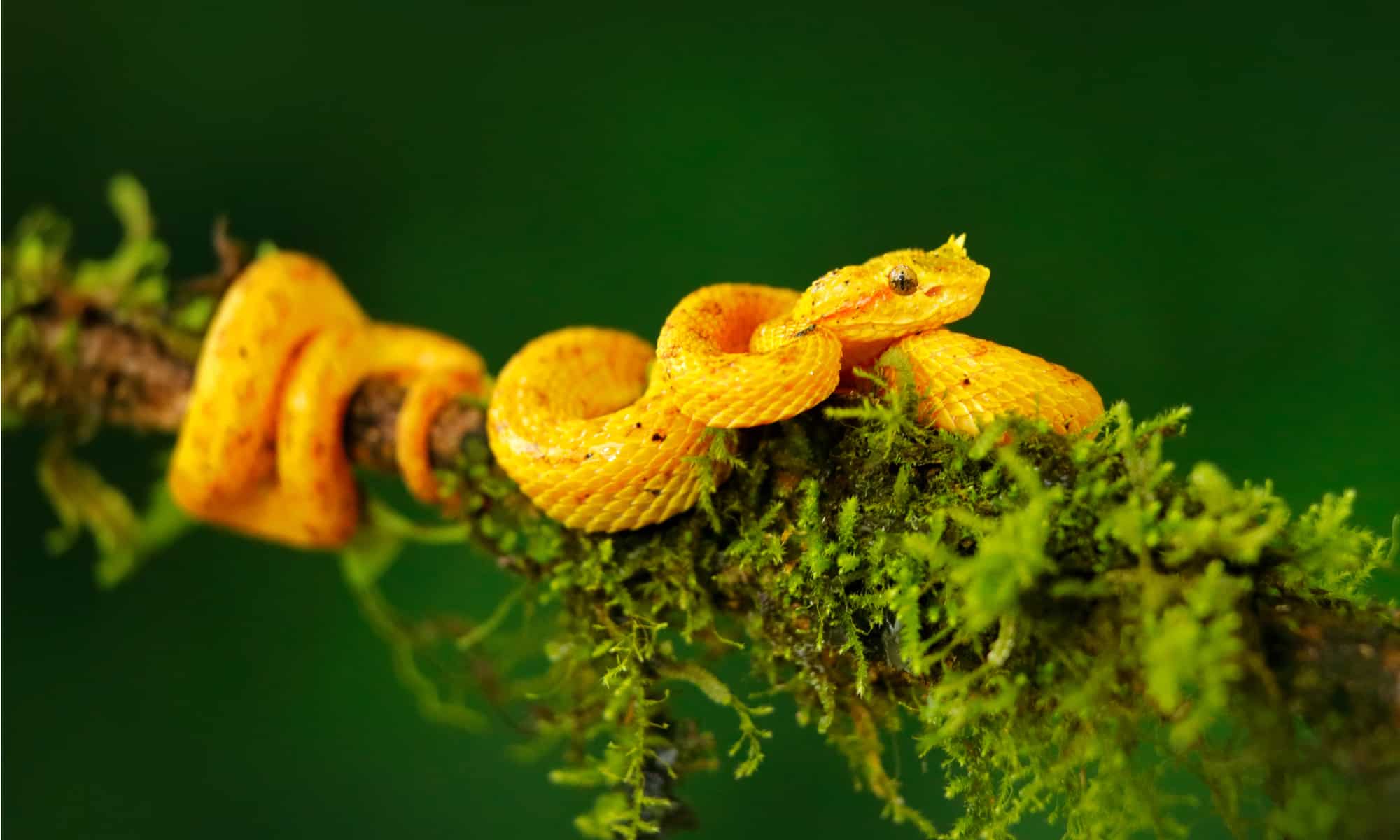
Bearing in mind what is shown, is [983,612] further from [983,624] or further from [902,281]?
[902,281]

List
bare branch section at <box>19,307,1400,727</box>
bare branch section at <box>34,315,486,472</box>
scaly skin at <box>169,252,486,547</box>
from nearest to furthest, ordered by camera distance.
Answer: bare branch section at <box>19,307,1400,727</box> → scaly skin at <box>169,252,486,547</box> → bare branch section at <box>34,315,486,472</box>

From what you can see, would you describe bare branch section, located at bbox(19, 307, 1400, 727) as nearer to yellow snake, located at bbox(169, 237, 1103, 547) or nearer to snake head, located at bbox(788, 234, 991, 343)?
yellow snake, located at bbox(169, 237, 1103, 547)

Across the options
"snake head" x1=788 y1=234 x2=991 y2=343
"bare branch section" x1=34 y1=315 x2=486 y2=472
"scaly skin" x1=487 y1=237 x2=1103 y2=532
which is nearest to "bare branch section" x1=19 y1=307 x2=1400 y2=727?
"bare branch section" x1=34 y1=315 x2=486 y2=472

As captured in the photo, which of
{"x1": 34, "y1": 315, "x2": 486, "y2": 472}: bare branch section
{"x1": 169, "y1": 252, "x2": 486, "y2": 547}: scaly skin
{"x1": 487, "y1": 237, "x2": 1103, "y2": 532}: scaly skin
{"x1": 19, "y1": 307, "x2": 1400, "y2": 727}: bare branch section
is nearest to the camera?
{"x1": 19, "y1": 307, "x2": 1400, "y2": 727}: bare branch section

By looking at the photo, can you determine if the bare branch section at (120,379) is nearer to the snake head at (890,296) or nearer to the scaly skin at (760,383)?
the scaly skin at (760,383)

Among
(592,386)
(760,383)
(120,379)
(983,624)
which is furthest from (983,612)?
→ (120,379)

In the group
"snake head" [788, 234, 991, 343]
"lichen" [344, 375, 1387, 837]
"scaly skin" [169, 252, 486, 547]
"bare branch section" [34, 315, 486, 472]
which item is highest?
"snake head" [788, 234, 991, 343]

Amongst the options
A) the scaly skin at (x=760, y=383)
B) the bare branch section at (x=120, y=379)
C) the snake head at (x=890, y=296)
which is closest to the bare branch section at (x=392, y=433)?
the bare branch section at (x=120, y=379)

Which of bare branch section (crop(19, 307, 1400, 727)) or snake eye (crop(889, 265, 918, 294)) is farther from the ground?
snake eye (crop(889, 265, 918, 294))
